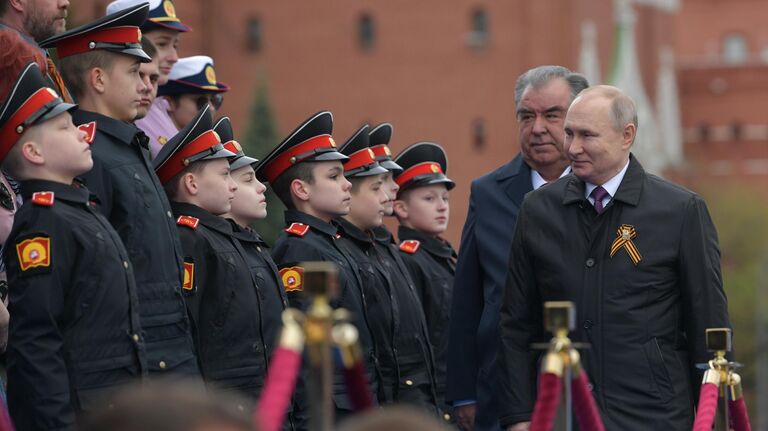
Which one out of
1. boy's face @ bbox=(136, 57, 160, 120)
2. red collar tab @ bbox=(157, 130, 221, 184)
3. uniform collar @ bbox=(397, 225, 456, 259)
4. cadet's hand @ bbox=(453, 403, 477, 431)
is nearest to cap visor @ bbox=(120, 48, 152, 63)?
boy's face @ bbox=(136, 57, 160, 120)

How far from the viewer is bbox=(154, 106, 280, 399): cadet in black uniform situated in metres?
7.73

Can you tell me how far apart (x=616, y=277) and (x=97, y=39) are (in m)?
2.37

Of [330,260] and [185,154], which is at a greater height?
[185,154]

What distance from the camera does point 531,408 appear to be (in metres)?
7.55

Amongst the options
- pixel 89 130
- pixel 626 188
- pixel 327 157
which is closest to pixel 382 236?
pixel 327 157

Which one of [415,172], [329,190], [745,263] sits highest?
[329,190]

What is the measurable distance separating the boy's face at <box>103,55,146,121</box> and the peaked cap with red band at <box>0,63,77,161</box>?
2.32 ft

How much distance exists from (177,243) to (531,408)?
163cm

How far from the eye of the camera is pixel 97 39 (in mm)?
7547

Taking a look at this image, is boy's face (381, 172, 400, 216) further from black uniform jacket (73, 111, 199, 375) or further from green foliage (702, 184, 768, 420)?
green foliage (702, 184, 768, 420)

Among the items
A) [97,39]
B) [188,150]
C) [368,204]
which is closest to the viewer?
[97,39]

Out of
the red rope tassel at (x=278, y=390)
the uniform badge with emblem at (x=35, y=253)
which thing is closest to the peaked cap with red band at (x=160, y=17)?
the uniform badge with emblem at (x=35, y=253)

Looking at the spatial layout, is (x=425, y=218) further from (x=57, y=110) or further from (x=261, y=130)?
(x=261, y=130)

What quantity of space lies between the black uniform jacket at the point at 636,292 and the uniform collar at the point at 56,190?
6.42ft
